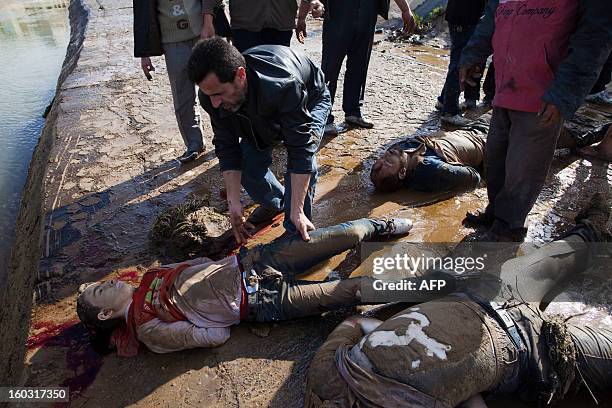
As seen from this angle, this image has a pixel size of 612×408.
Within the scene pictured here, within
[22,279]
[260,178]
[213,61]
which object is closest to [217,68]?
[213,61]

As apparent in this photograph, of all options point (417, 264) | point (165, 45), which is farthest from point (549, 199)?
point (165, 45)

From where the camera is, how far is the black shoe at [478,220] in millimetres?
2766

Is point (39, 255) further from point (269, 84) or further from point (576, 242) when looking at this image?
point (576, 242)

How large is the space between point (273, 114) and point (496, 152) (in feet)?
4.51

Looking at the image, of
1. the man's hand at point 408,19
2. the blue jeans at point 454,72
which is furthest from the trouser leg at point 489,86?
the man's hand at point 408,19

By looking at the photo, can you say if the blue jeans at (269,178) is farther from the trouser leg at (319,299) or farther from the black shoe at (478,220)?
the black shoe at (478,220)

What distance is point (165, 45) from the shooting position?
11.2ft

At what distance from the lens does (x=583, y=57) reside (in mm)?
1919

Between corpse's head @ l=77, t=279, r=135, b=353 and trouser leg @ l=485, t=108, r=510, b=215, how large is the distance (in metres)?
2.16

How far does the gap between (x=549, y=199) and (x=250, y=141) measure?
2116 millimetres

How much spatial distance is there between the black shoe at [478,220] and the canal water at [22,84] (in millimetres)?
3801

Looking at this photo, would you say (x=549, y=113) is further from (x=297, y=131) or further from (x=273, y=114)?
(x=273, y=114)

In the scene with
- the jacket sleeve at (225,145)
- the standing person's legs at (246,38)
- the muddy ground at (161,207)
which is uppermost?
the standing person's legs at (246,38)

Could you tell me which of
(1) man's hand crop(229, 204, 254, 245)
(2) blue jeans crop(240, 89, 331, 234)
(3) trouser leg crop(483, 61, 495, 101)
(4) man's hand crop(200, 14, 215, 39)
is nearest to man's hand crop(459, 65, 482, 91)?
(2) blue jeans crop(240, 89, 331, 234)
